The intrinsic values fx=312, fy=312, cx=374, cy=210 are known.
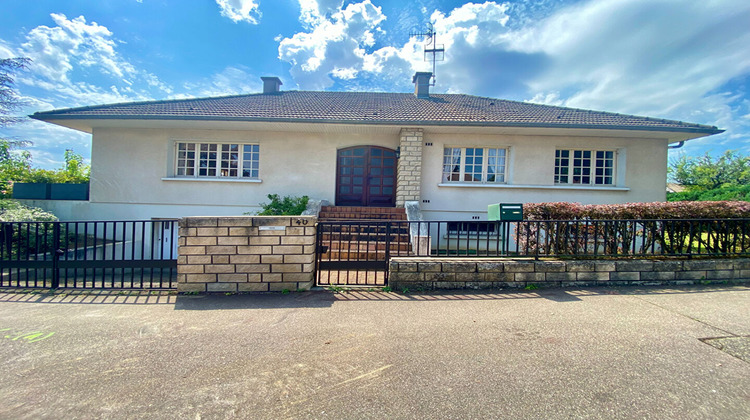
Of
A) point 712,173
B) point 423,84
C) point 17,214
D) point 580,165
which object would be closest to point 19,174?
point 17,214

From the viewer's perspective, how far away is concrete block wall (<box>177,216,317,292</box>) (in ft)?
14.6

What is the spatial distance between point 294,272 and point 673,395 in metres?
4.05

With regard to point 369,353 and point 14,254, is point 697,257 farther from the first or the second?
point 14,254

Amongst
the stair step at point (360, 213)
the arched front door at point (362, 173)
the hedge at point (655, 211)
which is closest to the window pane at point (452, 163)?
the arched front door at point (362, 173)

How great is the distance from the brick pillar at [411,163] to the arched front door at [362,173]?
0.77 meters

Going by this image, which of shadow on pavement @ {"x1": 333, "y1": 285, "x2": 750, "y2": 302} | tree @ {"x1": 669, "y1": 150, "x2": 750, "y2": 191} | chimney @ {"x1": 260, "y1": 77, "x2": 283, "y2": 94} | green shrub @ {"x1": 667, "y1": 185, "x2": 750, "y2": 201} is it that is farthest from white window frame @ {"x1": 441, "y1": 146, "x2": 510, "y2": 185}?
tree @ {"x1": 669, "y1": 150, "x2": 750, "y2": 191}

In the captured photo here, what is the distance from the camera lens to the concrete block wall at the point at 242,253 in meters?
4.46

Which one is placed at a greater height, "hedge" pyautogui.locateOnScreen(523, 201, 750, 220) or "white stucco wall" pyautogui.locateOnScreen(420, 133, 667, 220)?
"white stucco wall" pyautogui.locateOnScreen(420, 133, 667, 220)

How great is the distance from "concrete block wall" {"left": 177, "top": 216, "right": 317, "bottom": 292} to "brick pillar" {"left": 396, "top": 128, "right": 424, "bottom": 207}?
5.33 meters

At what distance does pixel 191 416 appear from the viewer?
2002 millimetres

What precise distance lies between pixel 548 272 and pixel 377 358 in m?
3.31

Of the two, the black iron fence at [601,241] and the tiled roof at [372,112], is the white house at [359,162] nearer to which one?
the tiled roof at [372,112]

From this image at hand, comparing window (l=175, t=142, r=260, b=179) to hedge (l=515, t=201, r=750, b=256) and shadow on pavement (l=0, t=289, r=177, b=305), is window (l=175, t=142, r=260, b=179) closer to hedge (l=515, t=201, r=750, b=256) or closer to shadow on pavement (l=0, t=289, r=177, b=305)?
shadow on pavement (l=0, t=289, r=177, b=305)

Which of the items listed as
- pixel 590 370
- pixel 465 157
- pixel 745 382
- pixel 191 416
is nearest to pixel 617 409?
pixel 590 370
